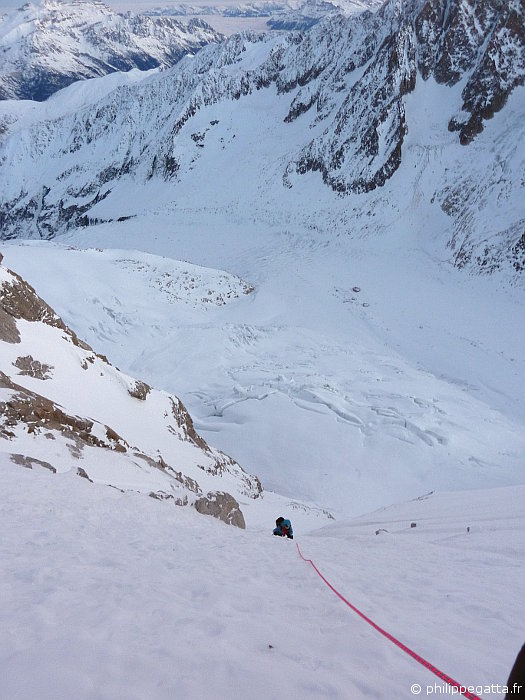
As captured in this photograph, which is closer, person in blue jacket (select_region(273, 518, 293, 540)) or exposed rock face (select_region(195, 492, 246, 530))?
person in blue jacket (select_region(273, 518, 293, 540))

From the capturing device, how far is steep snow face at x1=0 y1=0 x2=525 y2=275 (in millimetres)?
42094

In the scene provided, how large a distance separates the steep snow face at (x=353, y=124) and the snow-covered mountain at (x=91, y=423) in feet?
93.2

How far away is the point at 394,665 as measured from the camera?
320 cm

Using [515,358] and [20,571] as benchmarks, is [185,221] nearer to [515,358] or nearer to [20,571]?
[515,358]

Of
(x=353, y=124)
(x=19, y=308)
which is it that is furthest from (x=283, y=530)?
(x=353, y=124)

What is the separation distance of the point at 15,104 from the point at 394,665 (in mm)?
174289

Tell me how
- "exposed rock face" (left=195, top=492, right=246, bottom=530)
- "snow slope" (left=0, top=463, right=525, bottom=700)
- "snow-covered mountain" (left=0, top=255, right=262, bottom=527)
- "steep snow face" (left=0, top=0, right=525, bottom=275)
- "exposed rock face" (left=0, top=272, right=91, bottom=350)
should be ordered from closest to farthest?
"snow slope" (left=0, top=463, right=525, bottom=700) < "snow-covered mountain" (left=0, top=255, right=262, bottom=527) < "exposed rock face" (left=195, top=492, right=246, bottom=530) < "exposed rock face" (left=0, top=272, right=91, bottom=350) < "steep snow face" (left=0, top=0, right=525, bottom=275)

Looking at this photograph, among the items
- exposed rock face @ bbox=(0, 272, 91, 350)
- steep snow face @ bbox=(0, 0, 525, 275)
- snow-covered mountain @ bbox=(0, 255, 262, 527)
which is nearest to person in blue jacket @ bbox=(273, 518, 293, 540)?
snow-covered mountain @ bbox=(0, 255, 262, 527)

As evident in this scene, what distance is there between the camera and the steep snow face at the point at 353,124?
42.1 m

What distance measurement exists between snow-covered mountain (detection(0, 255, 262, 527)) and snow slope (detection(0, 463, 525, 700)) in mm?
1880

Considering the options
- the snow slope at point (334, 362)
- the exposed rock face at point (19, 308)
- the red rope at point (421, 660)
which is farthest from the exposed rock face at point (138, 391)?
the red rope at point (421, 660)

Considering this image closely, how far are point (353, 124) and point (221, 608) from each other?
5786 centimetres

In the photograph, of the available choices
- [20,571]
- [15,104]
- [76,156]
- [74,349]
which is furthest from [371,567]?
[15,104]

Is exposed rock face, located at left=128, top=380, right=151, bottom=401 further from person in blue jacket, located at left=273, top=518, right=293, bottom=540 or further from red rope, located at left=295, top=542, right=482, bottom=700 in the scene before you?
red rope, located at left=295, top=542, right=482, bottom=700
